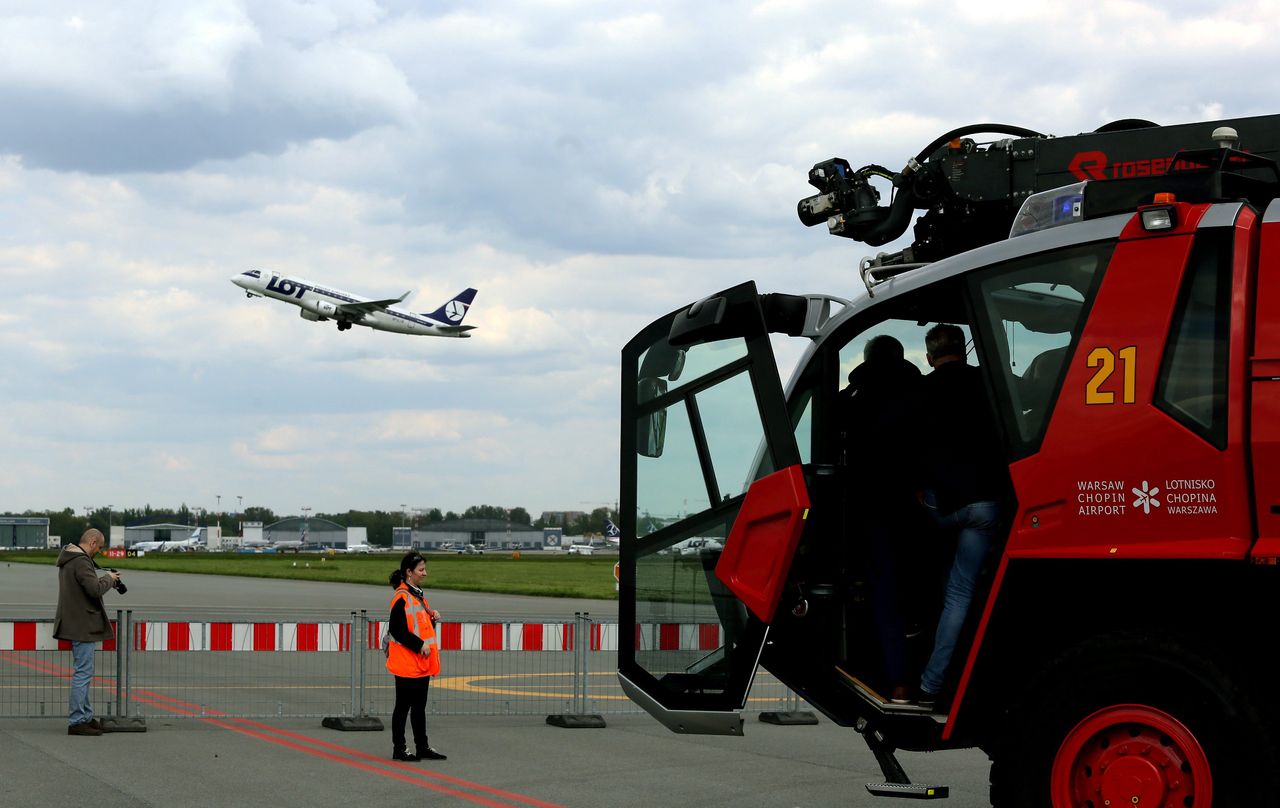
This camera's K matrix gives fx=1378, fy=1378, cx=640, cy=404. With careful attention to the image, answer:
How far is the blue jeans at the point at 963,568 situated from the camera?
6.24 metres

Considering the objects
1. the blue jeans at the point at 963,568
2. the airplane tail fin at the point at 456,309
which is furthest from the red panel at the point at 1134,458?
the airplane tail fin at the point at 456,309

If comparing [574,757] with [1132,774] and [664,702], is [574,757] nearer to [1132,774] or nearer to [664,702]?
[664,702]

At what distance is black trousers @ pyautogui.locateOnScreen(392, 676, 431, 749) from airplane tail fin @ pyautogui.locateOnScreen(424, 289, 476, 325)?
7395 cm

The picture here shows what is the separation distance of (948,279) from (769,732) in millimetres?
7572

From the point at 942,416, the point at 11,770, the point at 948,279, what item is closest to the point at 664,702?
the point at 942,416

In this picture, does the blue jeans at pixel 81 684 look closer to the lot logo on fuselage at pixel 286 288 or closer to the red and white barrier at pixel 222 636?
the red and white barrier at pixel 222 636

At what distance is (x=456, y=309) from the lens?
287 feet

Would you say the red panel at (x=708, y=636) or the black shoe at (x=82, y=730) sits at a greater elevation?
the red panel at (x=708, y=636)

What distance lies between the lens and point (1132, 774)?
516 centimetres

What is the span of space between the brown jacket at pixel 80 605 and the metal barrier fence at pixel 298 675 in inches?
12.5

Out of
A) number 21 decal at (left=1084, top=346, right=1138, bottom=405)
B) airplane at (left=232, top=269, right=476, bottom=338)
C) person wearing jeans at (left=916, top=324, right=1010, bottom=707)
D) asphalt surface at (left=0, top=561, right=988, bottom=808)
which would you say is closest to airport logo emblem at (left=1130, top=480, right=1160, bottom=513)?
number 21 decal at (left=1084, top=346, right=1138, bottom=405)

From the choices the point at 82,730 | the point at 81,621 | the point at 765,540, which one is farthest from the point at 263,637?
the point at 765,540

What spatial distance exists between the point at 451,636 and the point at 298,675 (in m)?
4.69

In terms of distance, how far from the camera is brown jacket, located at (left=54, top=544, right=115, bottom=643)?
39.4 feet
